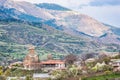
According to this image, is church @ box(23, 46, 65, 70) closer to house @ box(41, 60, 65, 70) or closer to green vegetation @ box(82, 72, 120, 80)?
house @ box(41, 60, 65, 70)

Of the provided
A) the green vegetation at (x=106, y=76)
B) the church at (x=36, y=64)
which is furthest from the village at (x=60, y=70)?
the green vegetation at (x=106, y=76)

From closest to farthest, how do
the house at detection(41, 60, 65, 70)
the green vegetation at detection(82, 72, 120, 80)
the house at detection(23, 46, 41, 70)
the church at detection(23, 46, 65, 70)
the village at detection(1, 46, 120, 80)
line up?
the green vegetation at detection(82, 72, 120, 80) < the village at detection(1, 46, 120, 80) < the house at detection(23, 46, 41, 70) < the church at detection(23, 46, 65, 70) < the house at detection(41, 60, 65, 70)

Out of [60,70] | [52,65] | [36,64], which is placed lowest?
[52,65]

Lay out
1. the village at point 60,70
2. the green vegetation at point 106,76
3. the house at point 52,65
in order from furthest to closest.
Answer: the house at point 52,65 → the village at point 60,70 → the green vegetation at point 106,76

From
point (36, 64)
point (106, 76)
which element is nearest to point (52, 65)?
point (36, 64)

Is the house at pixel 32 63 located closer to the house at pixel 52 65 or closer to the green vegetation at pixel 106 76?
the house at pixel 52 65

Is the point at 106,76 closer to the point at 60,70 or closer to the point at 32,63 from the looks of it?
the point at 60,70

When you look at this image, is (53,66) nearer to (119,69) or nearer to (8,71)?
(8,71)

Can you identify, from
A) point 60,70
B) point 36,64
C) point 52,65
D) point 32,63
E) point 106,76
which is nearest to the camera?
point 106,76

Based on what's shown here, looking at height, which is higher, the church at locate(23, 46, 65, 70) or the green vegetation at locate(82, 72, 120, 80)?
the green vegetation at locate(82, 72, 120, 80)

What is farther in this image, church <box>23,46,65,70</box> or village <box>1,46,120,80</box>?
church <box>23,46,65,70</box>

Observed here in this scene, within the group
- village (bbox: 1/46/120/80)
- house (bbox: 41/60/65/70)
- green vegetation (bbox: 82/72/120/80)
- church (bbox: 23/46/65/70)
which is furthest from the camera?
house (bbox: 41/60/65/70)

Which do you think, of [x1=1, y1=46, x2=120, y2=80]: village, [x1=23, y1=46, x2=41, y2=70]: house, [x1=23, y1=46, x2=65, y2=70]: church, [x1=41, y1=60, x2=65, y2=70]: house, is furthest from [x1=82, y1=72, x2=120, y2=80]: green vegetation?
[x1=41, y1=60, x2=65, y2=70]: house

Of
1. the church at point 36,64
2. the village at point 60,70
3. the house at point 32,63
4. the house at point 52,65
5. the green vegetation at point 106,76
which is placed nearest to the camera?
the green vegetation at point 106,76
